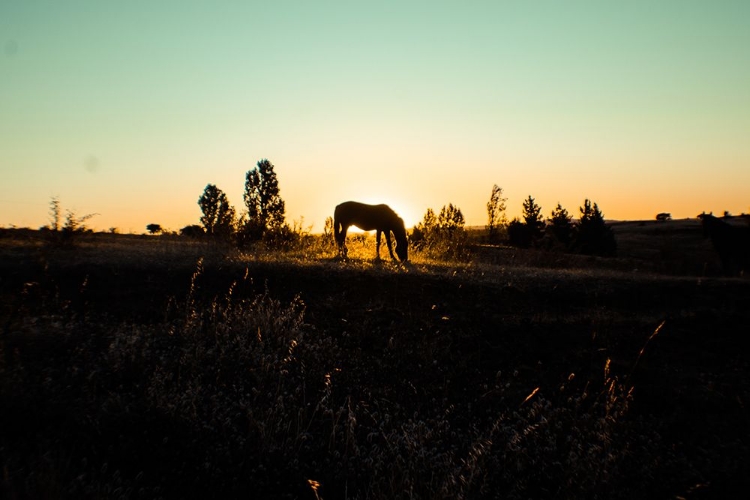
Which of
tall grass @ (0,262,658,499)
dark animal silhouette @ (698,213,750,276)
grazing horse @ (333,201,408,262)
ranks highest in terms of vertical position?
grazing horse @ (333,201,408,262)

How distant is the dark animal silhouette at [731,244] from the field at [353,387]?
1034cm

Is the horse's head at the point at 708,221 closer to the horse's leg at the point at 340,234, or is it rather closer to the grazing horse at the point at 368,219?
the grazing horse at the point at 368,219

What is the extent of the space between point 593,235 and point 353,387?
41565 millimetres

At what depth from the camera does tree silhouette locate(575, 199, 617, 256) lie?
41.8 m

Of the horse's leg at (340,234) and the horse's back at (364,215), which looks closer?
the horse's back at (364,215)

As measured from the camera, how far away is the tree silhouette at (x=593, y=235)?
41.8m

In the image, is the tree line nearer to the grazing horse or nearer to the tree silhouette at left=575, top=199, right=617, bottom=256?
the tree silhouette at left=575, top=199, right=617, bottom=256

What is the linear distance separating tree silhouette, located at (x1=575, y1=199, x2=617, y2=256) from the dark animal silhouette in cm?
2121

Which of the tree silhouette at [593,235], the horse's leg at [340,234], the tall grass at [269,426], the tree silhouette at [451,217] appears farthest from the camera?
the tree silhouette at [593,235]

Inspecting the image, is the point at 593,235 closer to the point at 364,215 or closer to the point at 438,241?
the point at 438,241

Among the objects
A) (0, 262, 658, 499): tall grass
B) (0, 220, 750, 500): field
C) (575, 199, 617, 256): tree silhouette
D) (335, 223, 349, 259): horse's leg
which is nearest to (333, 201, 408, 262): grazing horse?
(335, 223, 349, 259): horse's leg

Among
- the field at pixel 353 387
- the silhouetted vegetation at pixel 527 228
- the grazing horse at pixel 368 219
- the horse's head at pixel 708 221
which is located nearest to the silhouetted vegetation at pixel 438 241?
the grazing horse at pixel 368 219

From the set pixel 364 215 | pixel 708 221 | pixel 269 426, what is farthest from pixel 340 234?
pixel 708 221

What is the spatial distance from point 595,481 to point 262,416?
3397mm
